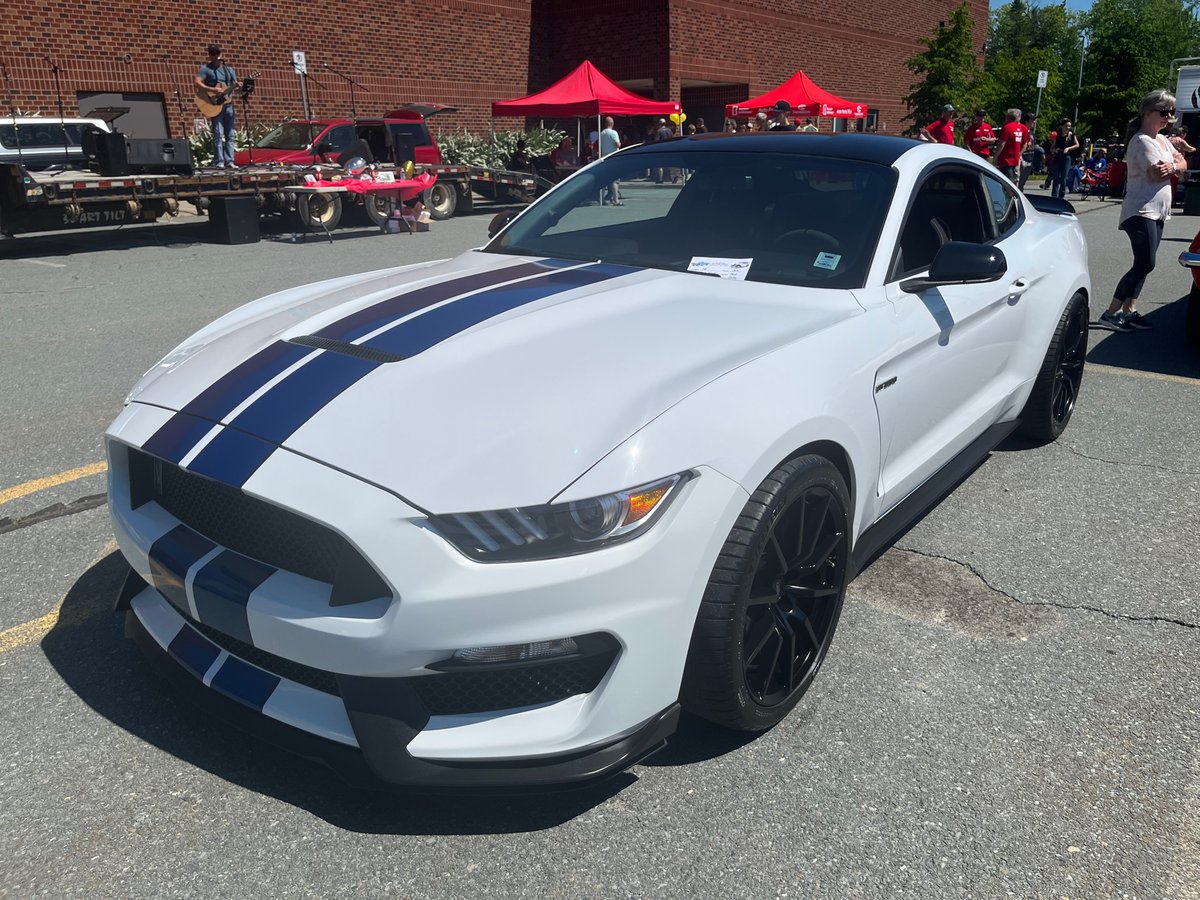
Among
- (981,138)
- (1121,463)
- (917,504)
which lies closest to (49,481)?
(917,504)

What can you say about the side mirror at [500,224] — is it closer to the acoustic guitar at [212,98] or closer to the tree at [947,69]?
the acoustic guitar at [212,98]

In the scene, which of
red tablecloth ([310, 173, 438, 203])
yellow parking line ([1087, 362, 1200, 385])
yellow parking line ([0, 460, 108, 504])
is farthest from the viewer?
red tablecloth ([310, 173, 438, 203])

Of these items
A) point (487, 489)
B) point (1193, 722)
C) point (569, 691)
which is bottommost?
point (1193, 722)

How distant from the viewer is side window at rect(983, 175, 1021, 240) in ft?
14.2

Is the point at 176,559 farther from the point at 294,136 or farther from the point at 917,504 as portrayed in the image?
the point at 294,136

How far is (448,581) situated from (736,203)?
7.01 ft

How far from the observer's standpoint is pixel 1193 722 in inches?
106

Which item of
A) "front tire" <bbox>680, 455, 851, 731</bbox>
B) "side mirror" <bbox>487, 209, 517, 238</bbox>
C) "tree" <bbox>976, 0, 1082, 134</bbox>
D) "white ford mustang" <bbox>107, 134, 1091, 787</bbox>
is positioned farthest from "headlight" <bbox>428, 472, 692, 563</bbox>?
"tree" <bbox>976, 0, 1082, 134</bbox>

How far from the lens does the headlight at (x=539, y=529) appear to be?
2.03m

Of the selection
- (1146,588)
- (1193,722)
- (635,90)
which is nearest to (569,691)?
(1193,722)

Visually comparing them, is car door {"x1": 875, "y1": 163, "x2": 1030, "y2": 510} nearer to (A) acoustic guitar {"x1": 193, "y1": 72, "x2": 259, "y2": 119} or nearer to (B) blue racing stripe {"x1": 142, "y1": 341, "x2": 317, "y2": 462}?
(B) blue racing stripe {"x1": 142, "y1": 341, "x2": 317, "y2": 462}

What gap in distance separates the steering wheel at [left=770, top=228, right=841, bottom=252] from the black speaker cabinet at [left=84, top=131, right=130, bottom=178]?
12089 millimetres

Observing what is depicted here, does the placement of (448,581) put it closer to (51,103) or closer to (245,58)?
(51,103)

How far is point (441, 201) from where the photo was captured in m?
17.8
